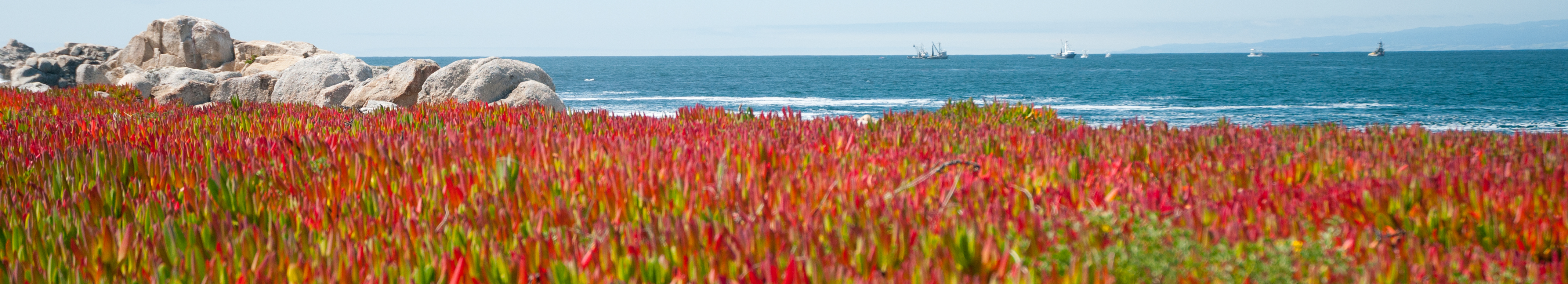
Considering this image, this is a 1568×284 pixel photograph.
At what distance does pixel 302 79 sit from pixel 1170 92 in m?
52.7

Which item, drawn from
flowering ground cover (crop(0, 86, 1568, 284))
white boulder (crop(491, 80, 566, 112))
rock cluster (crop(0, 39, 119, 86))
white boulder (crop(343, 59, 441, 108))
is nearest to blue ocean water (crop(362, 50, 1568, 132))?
flowering ground cover (crop(0, 86, 1568, 284))

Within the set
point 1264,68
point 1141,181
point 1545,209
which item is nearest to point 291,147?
point 1141,181

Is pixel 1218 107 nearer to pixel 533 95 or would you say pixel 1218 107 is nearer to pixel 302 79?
pixel 533 95

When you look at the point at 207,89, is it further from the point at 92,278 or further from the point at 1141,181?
the point at 1141,181

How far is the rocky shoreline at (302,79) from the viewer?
15812mm

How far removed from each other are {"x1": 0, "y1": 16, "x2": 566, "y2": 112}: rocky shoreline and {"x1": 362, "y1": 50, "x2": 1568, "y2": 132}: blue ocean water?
7.96 metres

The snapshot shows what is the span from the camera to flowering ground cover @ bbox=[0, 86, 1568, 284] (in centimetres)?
220

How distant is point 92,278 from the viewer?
2.38 meters

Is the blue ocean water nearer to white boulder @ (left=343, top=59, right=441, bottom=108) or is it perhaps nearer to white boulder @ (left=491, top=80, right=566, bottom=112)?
white boulder @ (left=491, top=80, right=566, bottom=112)

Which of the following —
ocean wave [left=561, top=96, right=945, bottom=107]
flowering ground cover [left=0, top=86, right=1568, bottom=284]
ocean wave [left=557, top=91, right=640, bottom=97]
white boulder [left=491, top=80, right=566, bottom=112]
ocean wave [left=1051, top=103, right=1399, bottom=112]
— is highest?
white boulder [left=491, top=80, right=566, bottom=112]

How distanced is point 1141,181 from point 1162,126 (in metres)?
2.21

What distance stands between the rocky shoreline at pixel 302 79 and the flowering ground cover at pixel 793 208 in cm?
392

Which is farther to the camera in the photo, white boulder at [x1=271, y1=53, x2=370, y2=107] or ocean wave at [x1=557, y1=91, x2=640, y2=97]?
ocean wave at [x1=557, y1=91, x2=640, y2=97]

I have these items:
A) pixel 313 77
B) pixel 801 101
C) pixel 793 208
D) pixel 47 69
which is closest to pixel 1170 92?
pixel 801 101
